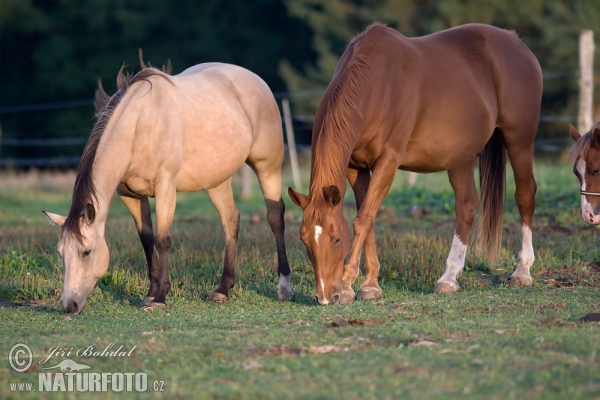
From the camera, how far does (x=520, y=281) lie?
7.08 meters

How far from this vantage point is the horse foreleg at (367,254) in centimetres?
661

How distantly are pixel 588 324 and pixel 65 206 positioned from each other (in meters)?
11.9

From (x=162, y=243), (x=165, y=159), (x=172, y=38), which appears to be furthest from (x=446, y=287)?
(x=172, y=38)

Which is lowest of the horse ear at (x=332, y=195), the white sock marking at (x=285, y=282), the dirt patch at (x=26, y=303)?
the dirt patch at (x=26, y=303)

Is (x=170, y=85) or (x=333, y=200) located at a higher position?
(x=170, y=85)

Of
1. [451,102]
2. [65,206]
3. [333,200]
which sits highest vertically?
[451,102]

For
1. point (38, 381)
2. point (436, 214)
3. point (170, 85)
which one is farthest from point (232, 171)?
point (436, 214)

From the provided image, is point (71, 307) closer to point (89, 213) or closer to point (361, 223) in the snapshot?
point (89, 213)

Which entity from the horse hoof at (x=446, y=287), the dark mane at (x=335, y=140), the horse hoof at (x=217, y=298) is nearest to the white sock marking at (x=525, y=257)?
the horse hoof at (x=446, y=287)

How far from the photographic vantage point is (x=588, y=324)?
16.3 ft

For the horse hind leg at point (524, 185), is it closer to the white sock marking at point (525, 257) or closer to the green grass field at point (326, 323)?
the white sock marking at point (525, 257)

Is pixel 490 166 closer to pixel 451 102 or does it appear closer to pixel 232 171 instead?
pixel 451 102

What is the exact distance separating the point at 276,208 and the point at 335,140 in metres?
1.65

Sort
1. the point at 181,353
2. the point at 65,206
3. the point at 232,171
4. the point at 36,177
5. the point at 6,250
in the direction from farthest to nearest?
the point at 36,177, the point at 65,206, the point at 6,250, the point at 232,171, the point at 181,353
